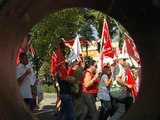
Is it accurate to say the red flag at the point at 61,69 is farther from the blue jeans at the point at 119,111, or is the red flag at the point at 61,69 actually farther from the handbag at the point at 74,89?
the blue jeans at the point at 119,111

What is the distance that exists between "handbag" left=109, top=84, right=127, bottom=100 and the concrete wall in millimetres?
3318

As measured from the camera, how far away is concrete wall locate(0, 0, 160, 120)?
446 cm

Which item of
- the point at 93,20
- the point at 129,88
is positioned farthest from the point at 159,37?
the point at 93,20

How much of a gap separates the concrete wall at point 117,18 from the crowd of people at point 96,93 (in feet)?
10.0

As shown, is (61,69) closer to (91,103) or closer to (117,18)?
(91,103)

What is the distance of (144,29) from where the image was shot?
5.43m

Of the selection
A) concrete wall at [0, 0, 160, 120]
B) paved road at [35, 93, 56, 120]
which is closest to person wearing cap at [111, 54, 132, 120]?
concrete wall at [0, 0, 160, 120]

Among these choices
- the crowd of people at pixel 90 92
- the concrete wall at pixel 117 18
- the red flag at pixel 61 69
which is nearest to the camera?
the concrete wall at pixel 117 18

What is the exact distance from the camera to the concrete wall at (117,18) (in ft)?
14.6

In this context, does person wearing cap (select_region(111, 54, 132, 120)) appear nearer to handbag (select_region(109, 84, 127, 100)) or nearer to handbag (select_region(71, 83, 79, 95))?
handbag (select_region(109, 84, 127, 100))

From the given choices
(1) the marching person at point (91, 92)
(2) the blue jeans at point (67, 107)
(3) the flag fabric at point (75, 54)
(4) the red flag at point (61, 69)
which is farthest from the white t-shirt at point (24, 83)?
(3) the flag fabric at point (75, 54)

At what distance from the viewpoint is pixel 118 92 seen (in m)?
9.95

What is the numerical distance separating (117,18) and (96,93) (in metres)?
4.38

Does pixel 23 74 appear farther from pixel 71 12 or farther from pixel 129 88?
pixel 71 12
